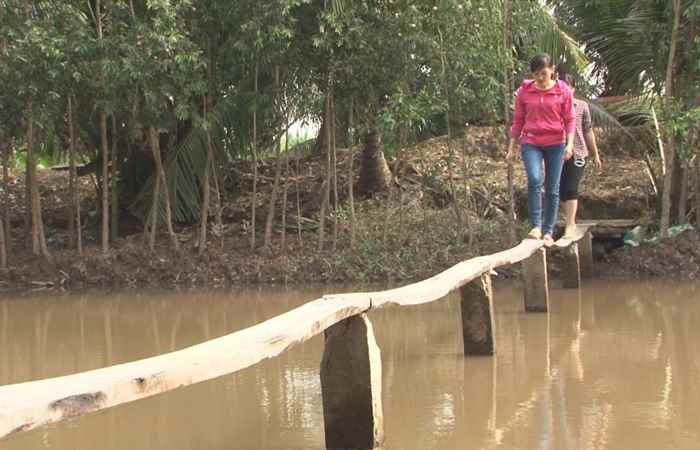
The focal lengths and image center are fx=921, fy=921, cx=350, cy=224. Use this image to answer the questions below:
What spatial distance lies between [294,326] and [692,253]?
326 inches

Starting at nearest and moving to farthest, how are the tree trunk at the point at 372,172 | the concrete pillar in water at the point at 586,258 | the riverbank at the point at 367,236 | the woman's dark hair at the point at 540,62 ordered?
1. the woman's dark hair at the point at 540,62
2. the concrete pillar in water at the point at 586,258
3. the riverbank at the point at 367,236
4. the tree trunk at the point at 372,172

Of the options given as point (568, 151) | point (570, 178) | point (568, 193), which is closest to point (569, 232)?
point (568, 193)

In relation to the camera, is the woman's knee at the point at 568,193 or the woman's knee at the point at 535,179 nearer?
the woman's knee at the point at 535,179

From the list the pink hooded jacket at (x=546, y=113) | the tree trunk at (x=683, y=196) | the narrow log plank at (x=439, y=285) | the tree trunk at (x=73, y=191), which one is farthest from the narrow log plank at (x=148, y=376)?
the tree trunk at (x=73, y=191)

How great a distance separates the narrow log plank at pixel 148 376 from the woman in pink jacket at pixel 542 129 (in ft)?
12.9

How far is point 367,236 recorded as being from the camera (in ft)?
40.5

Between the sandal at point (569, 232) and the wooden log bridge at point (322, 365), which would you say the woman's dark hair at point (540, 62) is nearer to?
the wooden log bridge at point (322, 365)

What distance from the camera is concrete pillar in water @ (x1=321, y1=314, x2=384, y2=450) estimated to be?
381cm

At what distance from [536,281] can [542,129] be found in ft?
4.28

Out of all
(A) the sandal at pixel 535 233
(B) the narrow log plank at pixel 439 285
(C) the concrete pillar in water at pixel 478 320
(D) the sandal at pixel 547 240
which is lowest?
(C) the concrete pillar in water at pixel 478 320

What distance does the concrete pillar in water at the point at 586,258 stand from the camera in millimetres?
10383

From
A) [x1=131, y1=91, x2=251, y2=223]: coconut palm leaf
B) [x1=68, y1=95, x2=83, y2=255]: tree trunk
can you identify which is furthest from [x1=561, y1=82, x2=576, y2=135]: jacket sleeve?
[x1=68, y1=95, x2=83, y2=255]: tree trunk

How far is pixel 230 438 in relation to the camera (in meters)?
4.04

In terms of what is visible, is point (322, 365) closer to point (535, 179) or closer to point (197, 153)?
point (535, 179)
